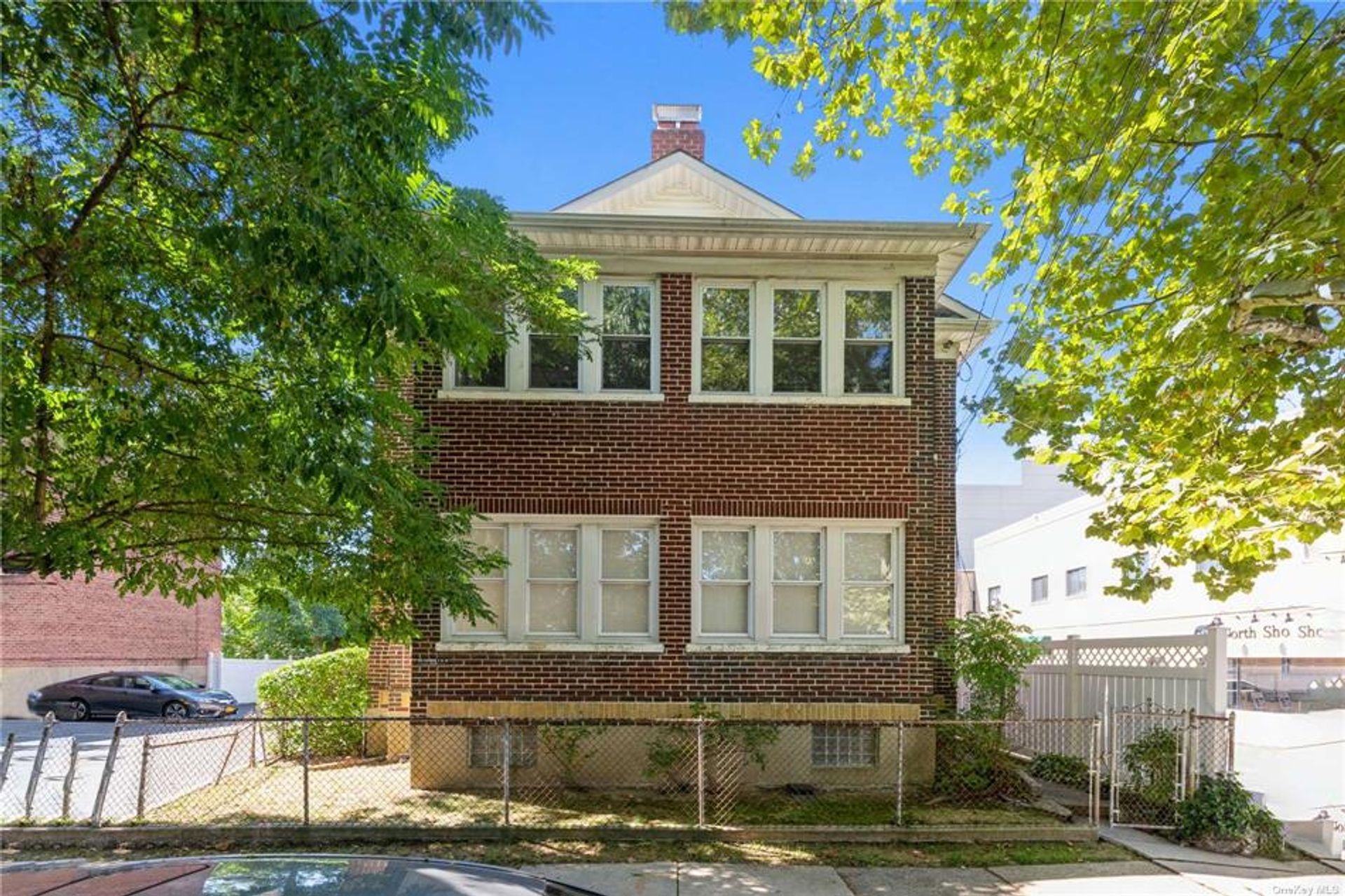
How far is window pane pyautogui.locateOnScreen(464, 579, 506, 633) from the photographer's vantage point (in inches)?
431

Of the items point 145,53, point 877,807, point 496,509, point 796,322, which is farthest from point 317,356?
point 877,807

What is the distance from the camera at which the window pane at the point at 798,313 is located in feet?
37.0

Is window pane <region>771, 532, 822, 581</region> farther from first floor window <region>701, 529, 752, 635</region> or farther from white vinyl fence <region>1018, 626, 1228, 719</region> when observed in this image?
white vinyl fence <region>1018, 626, 1228, 719</region>

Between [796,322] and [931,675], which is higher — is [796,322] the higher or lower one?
the higher one

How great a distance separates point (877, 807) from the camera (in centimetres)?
962

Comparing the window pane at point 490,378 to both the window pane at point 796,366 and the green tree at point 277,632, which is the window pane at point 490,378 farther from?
the green tree at point 277,632

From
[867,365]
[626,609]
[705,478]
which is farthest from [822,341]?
[626,609]

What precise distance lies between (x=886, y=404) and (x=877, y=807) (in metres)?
4.65

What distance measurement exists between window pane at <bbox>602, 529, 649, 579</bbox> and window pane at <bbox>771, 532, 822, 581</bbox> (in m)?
1.60

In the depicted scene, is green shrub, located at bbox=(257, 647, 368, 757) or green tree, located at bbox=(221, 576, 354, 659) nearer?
green shrub, located at bbox=(257, 647, 368, 757)

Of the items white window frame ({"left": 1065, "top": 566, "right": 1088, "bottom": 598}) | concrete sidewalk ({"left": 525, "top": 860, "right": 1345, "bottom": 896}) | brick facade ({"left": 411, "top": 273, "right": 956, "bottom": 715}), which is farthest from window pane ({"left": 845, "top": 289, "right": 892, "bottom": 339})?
white window frame ({"left": 1065, "top": 566, "right": 1088, "bottom": 598})

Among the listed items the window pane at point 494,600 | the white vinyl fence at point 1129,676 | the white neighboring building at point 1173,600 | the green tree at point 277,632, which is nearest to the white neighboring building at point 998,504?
the white neighboring building at point 1173,600

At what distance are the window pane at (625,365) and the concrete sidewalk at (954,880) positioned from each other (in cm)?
564

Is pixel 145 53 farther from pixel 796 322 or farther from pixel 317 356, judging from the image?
pixel 796 322
